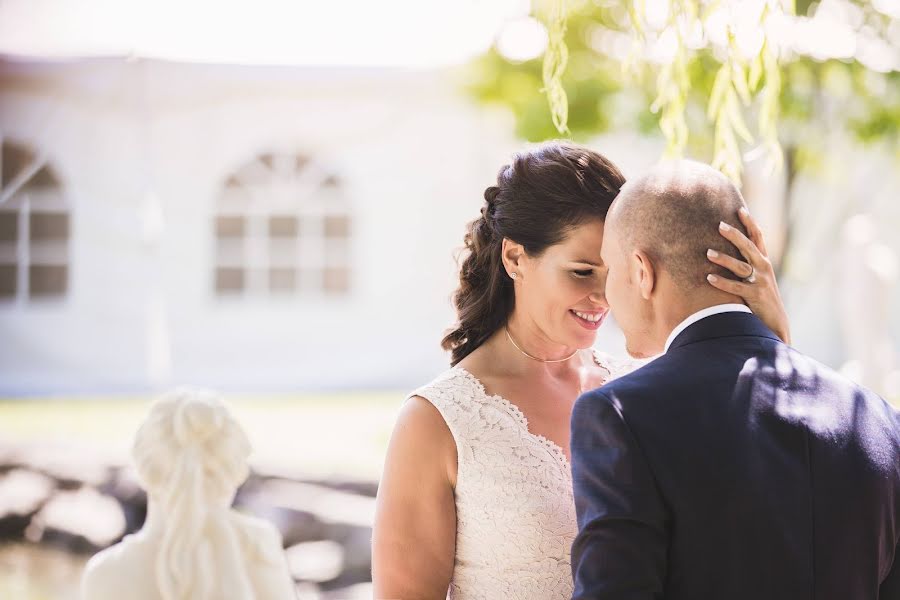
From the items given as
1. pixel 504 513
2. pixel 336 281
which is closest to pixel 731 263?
pixel 504 513

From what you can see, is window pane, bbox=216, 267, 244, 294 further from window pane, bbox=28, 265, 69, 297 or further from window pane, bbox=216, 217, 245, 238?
window pane, bbox=28, 265, 69, 297

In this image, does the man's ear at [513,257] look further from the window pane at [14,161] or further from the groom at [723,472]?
the window pane at [14,161]

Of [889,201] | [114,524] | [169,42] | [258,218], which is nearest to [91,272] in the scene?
[258,218]

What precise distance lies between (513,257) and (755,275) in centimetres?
79

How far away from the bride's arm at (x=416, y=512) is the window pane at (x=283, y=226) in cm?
1050

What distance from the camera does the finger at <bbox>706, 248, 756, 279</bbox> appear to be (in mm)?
1686

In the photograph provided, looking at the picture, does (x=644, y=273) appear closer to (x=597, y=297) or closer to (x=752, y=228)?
(x=752, y=228)

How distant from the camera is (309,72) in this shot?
464 inches

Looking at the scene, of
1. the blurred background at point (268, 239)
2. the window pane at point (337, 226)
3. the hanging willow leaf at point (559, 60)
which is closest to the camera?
the hanging willow leaf at point (559, 60)

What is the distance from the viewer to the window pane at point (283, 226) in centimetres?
1253

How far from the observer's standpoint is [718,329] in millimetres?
1689

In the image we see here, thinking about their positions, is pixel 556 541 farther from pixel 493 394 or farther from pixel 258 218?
pixel 258 218

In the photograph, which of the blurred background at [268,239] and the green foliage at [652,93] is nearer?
the green foliage at [652,93]

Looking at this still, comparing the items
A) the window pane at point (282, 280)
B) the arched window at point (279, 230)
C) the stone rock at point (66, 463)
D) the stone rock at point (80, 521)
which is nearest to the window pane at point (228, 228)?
the arched window at point (279, 230)
